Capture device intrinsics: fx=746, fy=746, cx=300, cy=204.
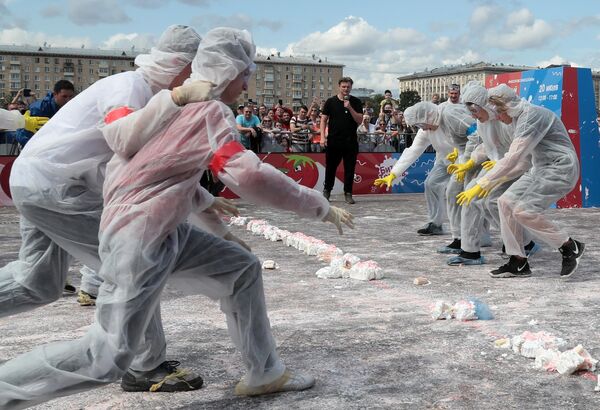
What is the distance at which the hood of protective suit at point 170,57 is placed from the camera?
3688 mm

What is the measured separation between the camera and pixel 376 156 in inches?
635

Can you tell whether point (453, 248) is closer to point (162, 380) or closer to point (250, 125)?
point (162, 380)

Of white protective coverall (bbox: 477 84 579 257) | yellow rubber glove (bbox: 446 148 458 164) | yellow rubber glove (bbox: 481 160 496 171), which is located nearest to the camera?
white protective coverall (bbox: 477 84 579 257)

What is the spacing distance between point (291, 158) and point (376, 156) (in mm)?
1944

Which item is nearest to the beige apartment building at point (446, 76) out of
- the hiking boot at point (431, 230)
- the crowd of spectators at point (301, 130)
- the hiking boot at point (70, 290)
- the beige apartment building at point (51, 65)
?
the beige apartment building at point (51, 65)

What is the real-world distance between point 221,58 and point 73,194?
→ 117 centimetres

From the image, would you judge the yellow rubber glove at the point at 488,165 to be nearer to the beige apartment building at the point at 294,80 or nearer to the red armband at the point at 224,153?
the red armband at the point at 224,153

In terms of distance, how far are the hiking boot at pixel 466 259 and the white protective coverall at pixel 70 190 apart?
437 cm

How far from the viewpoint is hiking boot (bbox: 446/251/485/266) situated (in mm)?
7488

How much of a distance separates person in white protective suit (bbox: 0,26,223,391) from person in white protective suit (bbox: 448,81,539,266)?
3814mm

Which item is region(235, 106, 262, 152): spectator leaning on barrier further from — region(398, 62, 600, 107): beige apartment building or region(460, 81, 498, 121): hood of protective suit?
region(398, 62, 600, 107): beige apartment building

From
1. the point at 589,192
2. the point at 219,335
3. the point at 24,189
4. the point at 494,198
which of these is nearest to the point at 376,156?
the point at 589,192

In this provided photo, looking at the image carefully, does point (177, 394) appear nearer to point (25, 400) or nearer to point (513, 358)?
point (25, 400)

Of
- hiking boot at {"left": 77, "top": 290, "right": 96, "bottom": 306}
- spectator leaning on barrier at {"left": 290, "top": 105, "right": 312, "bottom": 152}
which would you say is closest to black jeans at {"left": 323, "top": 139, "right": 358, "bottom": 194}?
spectator leaning on barrier at {"left": 290, "top": 105, "right": 312, "bottom": 152}
